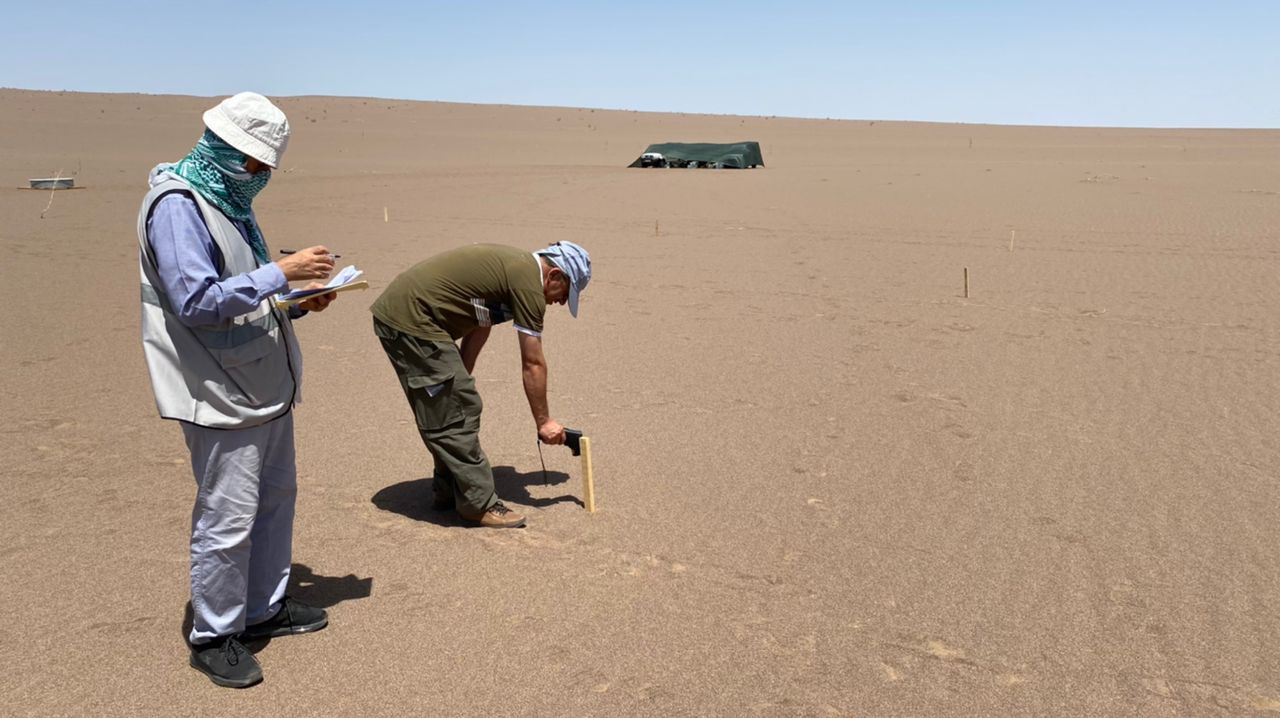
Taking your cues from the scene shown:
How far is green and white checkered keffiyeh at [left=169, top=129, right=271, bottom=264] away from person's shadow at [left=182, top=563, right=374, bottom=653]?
5.42 feet

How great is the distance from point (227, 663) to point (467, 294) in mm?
1877

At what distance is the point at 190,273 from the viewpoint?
10.6 ft

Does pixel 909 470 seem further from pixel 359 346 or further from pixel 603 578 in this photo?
pixel 359 346

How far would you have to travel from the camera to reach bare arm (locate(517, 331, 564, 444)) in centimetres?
473

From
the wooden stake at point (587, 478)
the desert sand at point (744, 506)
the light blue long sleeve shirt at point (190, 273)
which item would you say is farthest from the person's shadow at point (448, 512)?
the light blue long sleeve shirt at point (190, 273)

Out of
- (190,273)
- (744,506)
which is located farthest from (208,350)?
(744,506)

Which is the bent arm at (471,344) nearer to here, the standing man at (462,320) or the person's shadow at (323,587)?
the standing man at (462,320)

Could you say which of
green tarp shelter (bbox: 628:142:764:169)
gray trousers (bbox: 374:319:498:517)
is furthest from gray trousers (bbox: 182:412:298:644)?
green tarp shelter (bbox: 628:142:764:169)

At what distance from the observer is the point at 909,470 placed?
6.19 meters

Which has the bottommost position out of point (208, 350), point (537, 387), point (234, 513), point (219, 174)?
point (234, 513)

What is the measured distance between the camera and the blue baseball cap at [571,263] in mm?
4871

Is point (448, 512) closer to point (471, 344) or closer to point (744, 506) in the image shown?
point (471, 344)

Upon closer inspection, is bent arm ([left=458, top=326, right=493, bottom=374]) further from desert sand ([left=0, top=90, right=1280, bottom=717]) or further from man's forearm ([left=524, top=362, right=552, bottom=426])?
desert sand ([left=0, top=90, right=1280, bottom=717])

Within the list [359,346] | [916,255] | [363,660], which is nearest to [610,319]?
[359,346]
